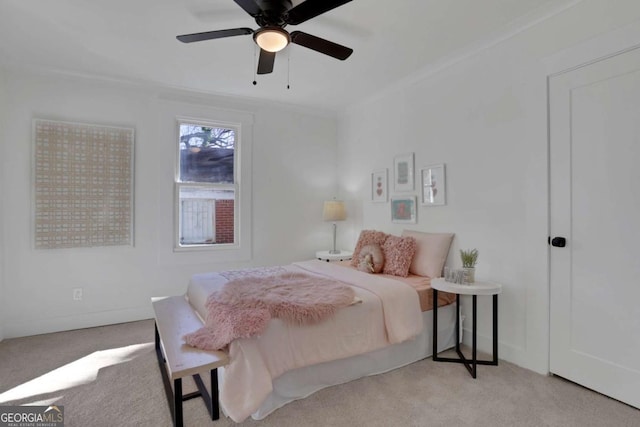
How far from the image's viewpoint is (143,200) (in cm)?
357

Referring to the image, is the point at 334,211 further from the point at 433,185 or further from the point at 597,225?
the point at 597,225

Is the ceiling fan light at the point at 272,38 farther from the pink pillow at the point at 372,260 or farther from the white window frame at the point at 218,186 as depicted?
the white window frame at the point at 218,186

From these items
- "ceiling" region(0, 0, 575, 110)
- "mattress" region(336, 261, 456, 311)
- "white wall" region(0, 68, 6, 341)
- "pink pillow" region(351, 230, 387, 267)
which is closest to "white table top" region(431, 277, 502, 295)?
"mattress" region(336, 261, 456, 311)

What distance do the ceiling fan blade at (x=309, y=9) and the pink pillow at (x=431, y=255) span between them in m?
2.11

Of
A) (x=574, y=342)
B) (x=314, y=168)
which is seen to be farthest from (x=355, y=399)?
(x=314, y=168)

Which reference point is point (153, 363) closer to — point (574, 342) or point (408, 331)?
point (408, 331)

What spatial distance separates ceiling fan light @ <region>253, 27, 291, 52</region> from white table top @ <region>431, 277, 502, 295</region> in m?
1.99

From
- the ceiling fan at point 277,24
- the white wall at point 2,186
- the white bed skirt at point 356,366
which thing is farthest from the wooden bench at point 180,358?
the ceiling fan at point 277,24

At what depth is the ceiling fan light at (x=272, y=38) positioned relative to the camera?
1896 millimetres

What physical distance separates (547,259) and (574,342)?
1.84 feet

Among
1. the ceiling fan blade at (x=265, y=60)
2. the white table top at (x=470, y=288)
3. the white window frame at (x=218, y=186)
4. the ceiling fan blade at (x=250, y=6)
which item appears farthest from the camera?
the white window frame at (x=218, y=186)

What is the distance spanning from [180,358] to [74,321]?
8.02 feet

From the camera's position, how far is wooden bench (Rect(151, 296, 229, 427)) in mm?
1593

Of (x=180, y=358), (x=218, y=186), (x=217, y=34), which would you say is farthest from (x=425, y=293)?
(x=218, y=186)
